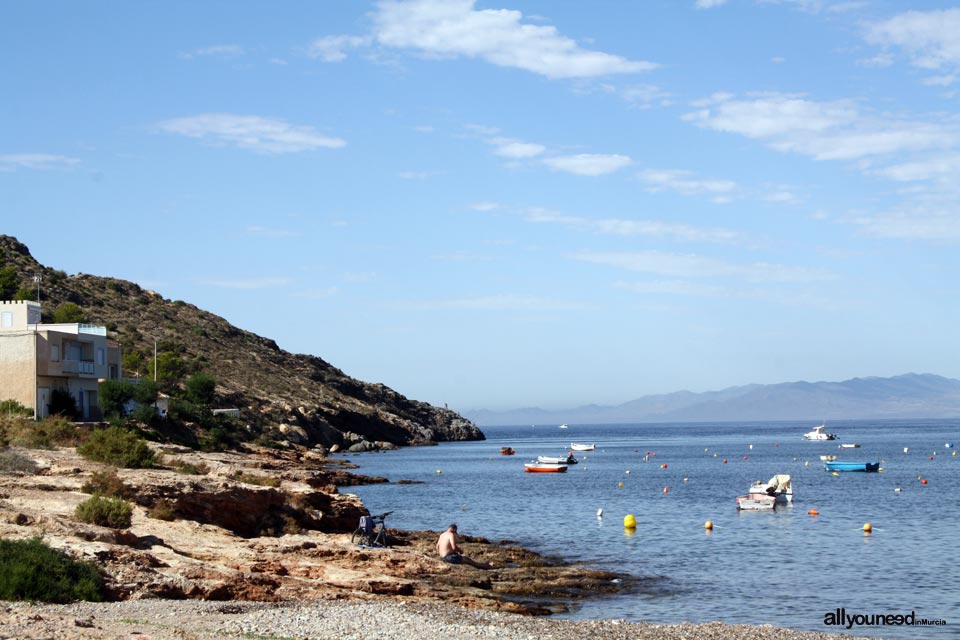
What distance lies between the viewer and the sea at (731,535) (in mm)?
26906

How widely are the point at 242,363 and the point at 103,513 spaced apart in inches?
3996

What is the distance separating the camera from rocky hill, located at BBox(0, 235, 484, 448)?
104m

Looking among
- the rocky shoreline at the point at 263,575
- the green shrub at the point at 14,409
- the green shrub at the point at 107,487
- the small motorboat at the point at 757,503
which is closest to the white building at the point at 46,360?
the green shrub at the point at 14,409

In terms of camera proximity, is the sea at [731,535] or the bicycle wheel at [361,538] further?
the bicycle wheel at [361,538]

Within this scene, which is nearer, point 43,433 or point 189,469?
point 189,469

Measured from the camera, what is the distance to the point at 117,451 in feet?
125

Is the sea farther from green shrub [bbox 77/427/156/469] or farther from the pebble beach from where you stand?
green shrub [bbox 77/427/156/469]

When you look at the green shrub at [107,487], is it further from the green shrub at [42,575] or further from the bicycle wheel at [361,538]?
the green shrub at [42,575]

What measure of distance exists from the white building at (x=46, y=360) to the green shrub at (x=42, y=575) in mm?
38725

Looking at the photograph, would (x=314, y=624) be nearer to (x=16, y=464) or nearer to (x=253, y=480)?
(x=16, y=464)

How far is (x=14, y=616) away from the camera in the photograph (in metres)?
16.0

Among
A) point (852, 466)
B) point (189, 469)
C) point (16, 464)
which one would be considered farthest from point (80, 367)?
point (852, 466)

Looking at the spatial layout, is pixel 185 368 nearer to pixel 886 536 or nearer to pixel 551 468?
pixel 551 468

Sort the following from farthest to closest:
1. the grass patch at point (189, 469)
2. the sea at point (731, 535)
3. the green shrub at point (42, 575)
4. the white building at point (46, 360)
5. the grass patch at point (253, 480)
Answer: the white building at point (46, 360)
the grass patch at point (253, 480)
the grass patch at point (189, 469)
the sea at point (731, 535)
the green shrub at point (42, 575)
